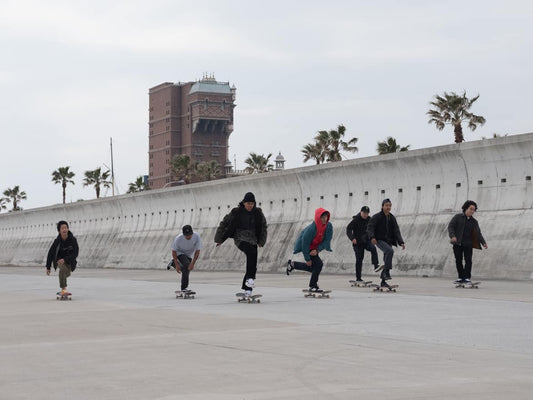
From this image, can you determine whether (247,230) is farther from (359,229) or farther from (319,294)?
(359,229)

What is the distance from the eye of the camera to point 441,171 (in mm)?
24172

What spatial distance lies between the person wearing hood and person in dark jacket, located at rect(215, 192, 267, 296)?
0.91 meters

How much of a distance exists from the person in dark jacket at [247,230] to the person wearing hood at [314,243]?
909mm

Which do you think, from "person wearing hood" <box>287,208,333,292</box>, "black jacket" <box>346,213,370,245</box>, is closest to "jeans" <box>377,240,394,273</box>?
"black jacket" <box>346,213,370,245</box>

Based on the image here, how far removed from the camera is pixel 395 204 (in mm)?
26188

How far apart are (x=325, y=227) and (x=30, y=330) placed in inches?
258

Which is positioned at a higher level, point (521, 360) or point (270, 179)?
point (270, 179)

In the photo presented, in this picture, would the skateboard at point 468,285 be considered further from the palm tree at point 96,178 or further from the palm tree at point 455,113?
the palm tree at point 96,178

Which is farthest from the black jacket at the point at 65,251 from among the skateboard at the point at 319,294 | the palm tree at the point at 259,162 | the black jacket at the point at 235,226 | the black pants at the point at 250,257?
the palm tree at the point at 259,162

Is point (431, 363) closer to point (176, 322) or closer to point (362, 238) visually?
point (176, 322)

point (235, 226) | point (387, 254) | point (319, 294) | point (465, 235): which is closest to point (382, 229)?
point (387, 254)

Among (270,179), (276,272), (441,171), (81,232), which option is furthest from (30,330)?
(81,232)

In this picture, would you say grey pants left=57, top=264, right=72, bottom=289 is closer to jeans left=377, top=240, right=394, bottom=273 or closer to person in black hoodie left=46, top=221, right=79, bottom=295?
person in black hoodie left=46, top=221, right=79, bottom=295

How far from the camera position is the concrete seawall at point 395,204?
69.2 ft
